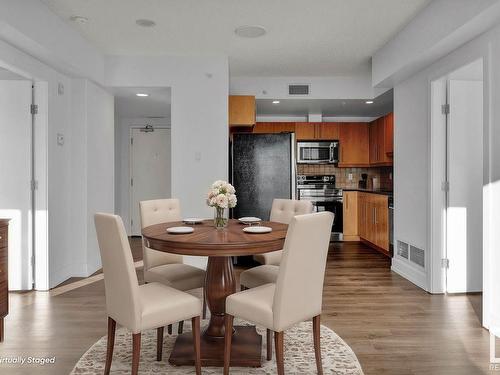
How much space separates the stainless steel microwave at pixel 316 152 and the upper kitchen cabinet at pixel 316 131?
92mm

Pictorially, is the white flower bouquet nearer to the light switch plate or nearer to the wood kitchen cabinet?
the light switch plate

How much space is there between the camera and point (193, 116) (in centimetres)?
468

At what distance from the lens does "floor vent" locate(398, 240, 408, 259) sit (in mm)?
4496

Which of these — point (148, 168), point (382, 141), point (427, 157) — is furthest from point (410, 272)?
point (148, 168)

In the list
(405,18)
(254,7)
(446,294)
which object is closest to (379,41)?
(405,18)

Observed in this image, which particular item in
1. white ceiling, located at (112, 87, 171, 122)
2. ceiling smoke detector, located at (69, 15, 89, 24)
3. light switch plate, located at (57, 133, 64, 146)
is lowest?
light switch plate, located at (57, 133, 64, 146)

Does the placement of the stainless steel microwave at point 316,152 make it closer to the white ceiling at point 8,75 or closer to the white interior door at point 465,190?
the white interior door at point 465,190

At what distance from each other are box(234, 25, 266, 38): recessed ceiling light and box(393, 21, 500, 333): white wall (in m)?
1.72

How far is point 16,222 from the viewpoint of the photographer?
3826 millimetres

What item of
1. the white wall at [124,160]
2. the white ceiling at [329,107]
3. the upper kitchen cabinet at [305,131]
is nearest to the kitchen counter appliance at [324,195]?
the upper kitchen cabinet at [305,131]

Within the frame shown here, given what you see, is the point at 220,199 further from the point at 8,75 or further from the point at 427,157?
the point at 8,75

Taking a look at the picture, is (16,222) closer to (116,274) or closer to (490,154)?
(116,274)

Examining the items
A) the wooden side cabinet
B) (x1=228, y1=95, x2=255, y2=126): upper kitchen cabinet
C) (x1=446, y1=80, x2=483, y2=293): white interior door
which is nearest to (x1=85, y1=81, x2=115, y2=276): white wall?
(x1=228, y1=95, x2=255, y2=126): upper kitchen cabinet

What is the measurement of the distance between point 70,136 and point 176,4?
78.8 inches
